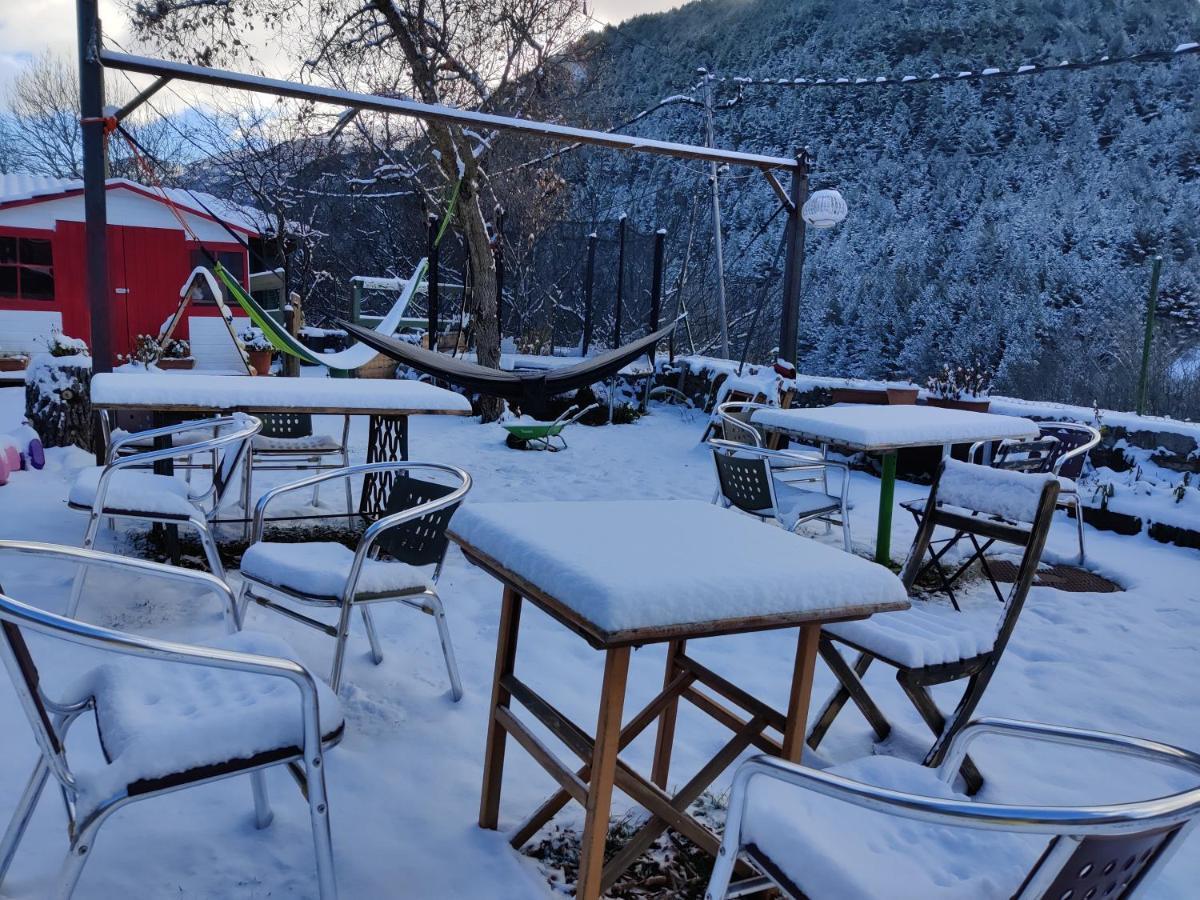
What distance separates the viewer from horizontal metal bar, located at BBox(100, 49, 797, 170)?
12.1ft

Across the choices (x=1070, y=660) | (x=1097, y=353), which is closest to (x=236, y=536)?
(x=1070, y=660)

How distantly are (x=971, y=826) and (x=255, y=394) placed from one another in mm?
2930

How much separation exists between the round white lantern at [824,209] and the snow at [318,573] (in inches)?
172

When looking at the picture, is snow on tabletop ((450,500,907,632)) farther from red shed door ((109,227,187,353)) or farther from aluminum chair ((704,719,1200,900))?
red shed door ((109,227,187,353))

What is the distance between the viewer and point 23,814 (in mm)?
1275

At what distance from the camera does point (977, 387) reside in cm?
584

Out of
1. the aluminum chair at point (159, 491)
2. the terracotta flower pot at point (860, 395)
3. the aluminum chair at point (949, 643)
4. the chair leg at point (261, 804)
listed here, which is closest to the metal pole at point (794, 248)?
the terracotta flower pot at point (860, 395)

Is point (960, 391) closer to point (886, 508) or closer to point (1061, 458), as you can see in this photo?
point (1061, 458)

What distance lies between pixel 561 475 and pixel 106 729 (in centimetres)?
410

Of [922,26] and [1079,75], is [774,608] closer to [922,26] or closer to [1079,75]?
[1079,75]

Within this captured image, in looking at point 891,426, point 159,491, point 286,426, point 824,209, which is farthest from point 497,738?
point 824,209

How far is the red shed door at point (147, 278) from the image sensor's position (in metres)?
9.96

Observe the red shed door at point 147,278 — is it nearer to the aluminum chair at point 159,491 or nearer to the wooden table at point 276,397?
the wooden table at point 276,397

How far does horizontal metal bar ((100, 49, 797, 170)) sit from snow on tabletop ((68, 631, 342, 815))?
319cm
